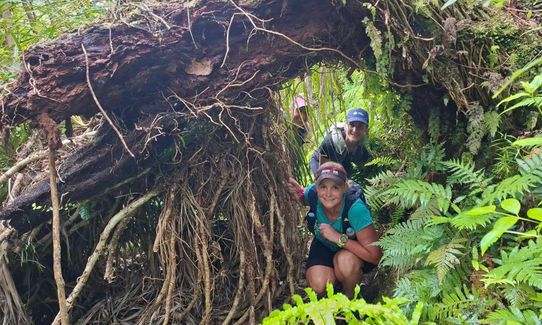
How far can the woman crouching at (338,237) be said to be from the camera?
11.0 feet

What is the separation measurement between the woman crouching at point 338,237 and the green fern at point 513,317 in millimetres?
1258

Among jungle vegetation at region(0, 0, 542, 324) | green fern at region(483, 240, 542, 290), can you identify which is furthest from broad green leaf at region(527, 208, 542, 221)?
jungle vegetation at region(0, 0, 542, 324)

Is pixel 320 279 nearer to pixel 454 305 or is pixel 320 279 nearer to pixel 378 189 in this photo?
pixel 378 189

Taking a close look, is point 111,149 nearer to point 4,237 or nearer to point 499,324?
point 4,237

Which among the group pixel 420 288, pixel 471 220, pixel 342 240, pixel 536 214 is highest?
pixel 536 214

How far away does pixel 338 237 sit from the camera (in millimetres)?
3438

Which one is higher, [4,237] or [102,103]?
[102,103]

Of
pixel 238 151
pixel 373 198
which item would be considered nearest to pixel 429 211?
pixel 373 198

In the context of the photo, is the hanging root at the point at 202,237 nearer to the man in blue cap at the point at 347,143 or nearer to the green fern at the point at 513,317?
the man in blue cap at the point at 347,143

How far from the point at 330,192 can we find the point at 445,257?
3.78ft

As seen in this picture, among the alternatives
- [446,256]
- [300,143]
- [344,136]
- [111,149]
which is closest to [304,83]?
[300,143]

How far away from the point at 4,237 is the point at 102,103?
133 centimetres

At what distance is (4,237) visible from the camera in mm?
3402

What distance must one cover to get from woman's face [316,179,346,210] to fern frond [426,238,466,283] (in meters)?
1.02
